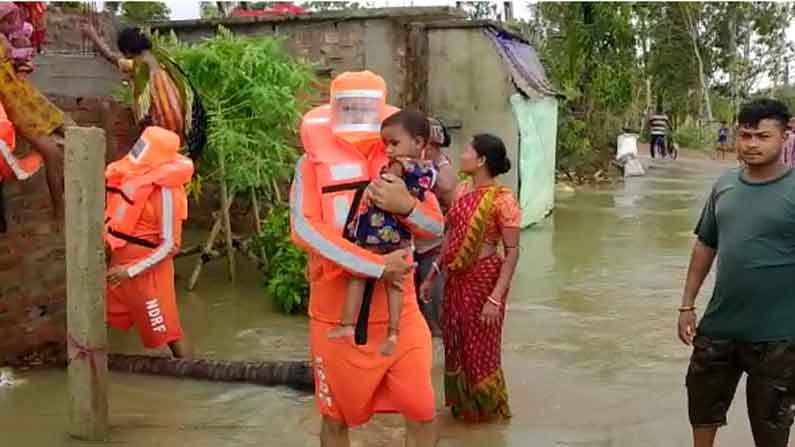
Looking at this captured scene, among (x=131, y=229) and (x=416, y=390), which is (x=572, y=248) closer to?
(x=131, y=229)

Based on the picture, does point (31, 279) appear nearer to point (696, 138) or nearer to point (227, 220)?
point (227, 220)

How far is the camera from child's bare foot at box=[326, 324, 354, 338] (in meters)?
3.55

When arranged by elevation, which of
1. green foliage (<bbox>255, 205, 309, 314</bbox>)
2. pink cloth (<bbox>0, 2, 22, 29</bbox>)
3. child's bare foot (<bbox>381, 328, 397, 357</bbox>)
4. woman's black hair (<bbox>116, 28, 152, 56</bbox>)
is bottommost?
green foliage (<bbox>255, 205, 309, 314</bbox>)

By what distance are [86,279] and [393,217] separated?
Result: 5.10ft

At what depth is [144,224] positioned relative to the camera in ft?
18.2

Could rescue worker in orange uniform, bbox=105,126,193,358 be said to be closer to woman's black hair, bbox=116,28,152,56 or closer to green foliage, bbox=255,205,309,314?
woman's black hair, bbox=116,28,152,56

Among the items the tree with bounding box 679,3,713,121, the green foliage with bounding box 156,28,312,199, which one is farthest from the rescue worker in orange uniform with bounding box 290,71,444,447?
the tree with bounding box 679,3,713,121

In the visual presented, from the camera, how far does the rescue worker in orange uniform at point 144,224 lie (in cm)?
548

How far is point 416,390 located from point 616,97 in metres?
19.1

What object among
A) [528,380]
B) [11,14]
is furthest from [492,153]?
[11,14]

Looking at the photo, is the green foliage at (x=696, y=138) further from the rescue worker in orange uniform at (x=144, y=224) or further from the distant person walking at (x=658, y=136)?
the rescue worker in orange uniform at (x=144, y=224)

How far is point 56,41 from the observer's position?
945cm

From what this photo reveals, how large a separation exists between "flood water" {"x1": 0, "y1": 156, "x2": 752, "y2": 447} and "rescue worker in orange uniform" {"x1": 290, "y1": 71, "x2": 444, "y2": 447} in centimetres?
108

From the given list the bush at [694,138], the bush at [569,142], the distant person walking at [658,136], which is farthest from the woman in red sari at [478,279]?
the bush at [694,138]
